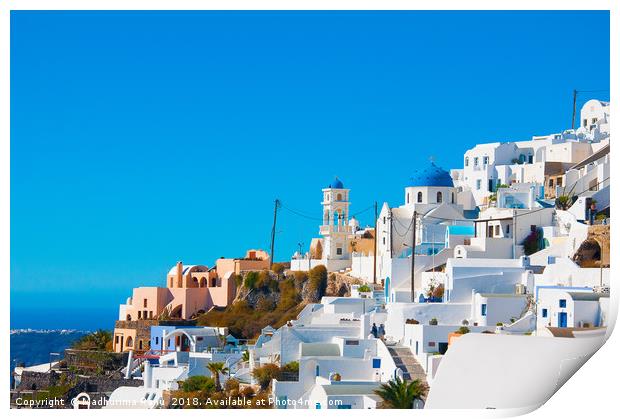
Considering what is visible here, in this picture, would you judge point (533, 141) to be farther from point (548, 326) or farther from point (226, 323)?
point (548, 326)

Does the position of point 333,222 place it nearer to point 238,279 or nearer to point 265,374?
point 238,279

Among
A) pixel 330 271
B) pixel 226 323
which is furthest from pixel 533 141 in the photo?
pixel 226 323

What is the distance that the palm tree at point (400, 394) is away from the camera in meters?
19.8

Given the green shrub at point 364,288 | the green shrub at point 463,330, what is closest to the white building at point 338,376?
the green shrub at point 463,330

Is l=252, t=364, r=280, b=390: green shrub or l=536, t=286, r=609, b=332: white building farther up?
l=536, t=286, r=609, b=332: white building

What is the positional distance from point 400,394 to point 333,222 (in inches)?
597

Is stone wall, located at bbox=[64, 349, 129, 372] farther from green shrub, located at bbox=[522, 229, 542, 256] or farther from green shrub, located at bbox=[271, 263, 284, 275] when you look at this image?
green shrub, located at bbox=[522, 229, 542, 256]

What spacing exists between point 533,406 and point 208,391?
7711 millimetres

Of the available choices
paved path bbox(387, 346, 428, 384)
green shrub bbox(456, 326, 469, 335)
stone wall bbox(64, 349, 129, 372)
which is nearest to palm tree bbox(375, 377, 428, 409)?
paved path bbox(387, 346, 428, 384)

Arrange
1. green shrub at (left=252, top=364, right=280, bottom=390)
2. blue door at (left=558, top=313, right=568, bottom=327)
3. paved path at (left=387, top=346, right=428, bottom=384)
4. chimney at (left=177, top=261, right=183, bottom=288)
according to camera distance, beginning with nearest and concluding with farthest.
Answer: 1. paved path at (left=387, top=346, right=428, bottom=384)
2. blue door at (left=558, top=313, right=568, bottom=327)
3. green shrub at (left=252, top=364, right=280, bottom=390)
4. chimney at (left=177, top=261, right=183, bottom=288)

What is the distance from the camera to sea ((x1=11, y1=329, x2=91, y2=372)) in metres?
40.2

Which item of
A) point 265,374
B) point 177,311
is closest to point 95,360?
point 177,311

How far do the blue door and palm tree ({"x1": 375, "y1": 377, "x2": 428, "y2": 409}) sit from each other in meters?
3.24

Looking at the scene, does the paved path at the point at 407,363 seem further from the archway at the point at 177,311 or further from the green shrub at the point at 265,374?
the archway at the point at 177,311
